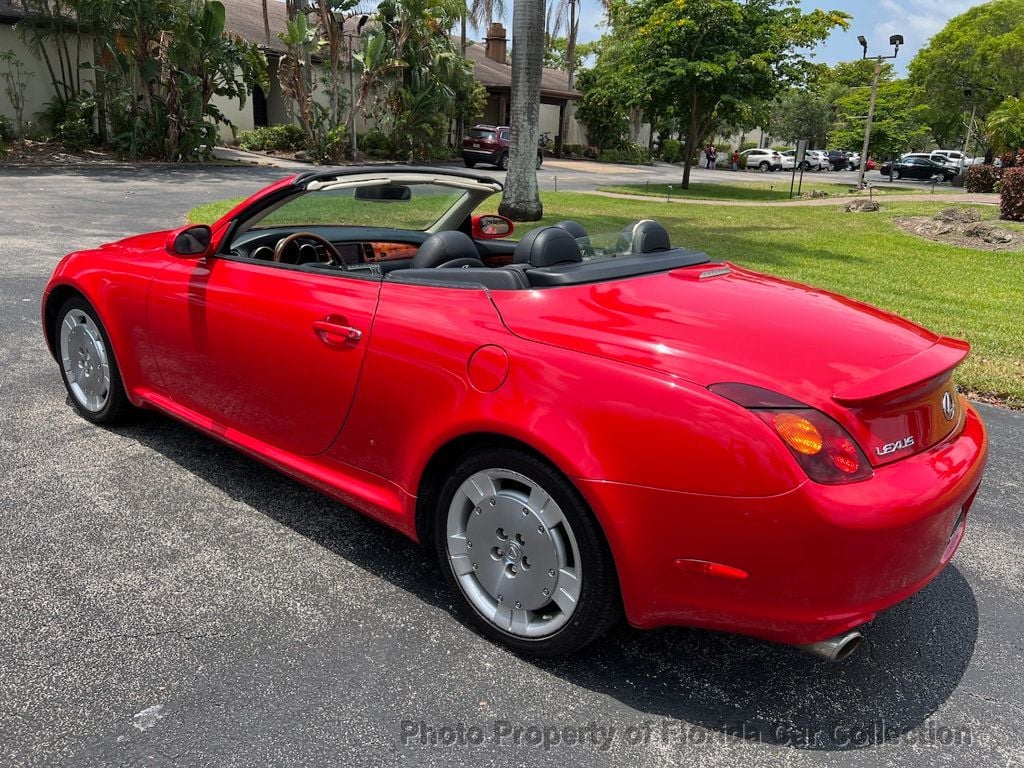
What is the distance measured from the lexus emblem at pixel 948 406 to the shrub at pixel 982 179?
30921mm

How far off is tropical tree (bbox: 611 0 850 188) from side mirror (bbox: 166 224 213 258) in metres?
23.2

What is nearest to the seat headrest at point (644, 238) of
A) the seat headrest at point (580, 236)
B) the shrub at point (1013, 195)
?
the seat headrest at point (580, 236)

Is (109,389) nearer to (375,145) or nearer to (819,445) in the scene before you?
(819,445)

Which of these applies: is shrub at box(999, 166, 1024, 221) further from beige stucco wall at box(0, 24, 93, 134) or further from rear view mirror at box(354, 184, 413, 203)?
beige stucco wall at box(0, 24, 93, 134)

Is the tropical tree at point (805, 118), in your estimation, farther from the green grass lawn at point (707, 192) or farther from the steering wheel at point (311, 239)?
the steering wheel at point (311, 239)

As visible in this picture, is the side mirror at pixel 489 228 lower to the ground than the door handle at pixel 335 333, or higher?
higher

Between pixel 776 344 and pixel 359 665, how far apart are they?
1.63 m

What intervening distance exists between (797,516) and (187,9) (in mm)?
24759

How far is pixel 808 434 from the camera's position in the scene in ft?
6.84

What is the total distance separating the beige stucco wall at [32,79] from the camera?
23.8 m

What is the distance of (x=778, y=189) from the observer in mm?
31078

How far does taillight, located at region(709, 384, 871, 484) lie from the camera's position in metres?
2.06

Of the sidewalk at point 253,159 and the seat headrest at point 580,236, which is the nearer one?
the seat headrest at point 580,236

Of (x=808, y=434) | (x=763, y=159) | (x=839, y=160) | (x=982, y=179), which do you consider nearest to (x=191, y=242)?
(x=808, y=434)
